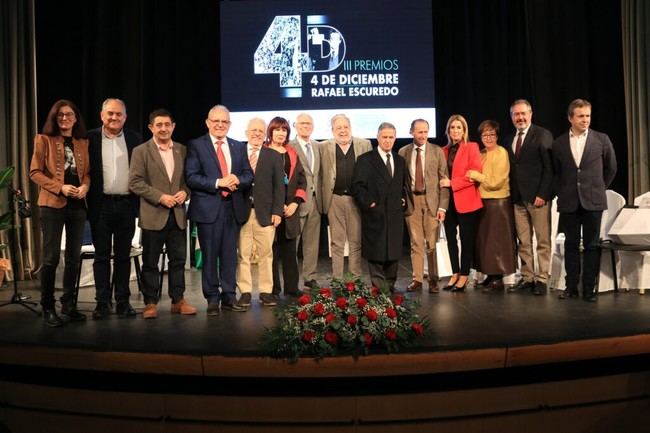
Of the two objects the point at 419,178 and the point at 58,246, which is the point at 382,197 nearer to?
the point at 419,178

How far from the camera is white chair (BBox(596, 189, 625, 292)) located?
5.02 meters

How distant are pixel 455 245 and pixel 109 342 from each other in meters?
2.85

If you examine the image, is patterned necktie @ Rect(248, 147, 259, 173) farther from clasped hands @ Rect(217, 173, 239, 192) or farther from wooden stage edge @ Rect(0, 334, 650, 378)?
wooden stage edge @ Rect(0, 334, 650, 378)

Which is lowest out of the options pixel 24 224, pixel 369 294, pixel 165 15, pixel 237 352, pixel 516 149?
pixel 237 352

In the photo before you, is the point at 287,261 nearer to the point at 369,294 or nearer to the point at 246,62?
the point at 369,294

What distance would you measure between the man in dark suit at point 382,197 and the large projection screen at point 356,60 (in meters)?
2.97

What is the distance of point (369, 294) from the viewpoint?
334cm

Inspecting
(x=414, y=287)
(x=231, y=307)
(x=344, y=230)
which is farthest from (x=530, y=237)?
(x=231, y=307)

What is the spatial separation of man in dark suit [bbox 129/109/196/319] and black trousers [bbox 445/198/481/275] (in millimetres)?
2128

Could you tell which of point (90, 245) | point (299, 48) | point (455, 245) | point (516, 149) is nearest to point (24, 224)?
point (90, 245)

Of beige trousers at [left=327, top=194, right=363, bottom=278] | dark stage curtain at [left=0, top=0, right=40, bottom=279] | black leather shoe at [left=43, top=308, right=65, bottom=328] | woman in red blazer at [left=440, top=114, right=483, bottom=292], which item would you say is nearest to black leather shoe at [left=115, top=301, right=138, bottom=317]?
black leather shoe at [left=43, top=308, right=65, bottom=328]

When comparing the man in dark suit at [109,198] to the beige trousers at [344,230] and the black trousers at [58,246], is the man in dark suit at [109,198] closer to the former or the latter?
the black trousers at [58,246]

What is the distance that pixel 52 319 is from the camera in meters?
3.90

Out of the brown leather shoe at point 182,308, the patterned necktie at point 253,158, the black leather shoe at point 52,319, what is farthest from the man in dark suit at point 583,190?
the black leather shoe at point 52,319
